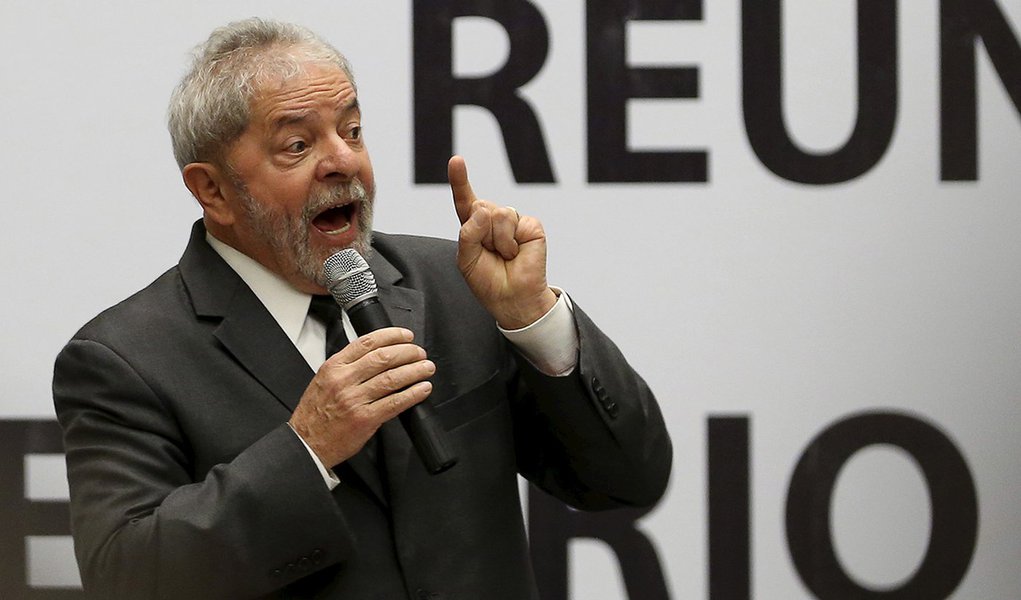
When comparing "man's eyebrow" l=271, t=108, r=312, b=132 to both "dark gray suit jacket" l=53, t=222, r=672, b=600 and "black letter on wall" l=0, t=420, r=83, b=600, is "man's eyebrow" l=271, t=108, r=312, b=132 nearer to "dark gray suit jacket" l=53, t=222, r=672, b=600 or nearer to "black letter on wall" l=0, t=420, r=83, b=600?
"dark gray suit jacket" l=53, t=222, r=672, b=600

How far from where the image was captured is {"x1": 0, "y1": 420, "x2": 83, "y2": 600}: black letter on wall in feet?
9.55

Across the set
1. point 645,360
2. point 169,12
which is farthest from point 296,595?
point 169,12

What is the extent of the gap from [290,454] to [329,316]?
0.94ft

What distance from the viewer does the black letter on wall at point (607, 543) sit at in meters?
2.96

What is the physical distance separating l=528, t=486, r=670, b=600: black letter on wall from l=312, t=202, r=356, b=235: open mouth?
128 centimetres

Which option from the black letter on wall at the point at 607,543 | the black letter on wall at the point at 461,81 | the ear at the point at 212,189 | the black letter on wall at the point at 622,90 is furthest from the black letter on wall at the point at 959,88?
the ear at the point at 212,189

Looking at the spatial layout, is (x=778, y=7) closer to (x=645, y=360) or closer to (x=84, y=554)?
(x=645, y=360)

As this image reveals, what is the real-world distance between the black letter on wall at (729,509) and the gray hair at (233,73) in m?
1.40

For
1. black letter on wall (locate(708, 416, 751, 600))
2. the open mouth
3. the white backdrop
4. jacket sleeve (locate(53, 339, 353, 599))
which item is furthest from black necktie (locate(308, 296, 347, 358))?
black letter on wall (locate(708, 416, 751, 600))

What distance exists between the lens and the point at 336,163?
1.81 meters

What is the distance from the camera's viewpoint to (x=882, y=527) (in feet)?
9.75

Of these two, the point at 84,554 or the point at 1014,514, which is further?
the point at 1014,514

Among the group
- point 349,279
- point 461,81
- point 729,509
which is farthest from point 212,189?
point 729,509

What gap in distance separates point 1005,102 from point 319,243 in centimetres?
180
